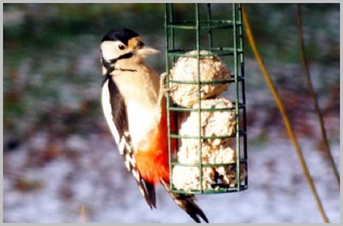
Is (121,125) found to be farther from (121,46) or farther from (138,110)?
(121,46)

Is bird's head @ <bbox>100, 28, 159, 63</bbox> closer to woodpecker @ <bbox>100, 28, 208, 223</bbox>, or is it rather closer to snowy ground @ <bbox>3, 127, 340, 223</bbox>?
woodpecker @ <bbox>100, 28, 208, 223</bbox>

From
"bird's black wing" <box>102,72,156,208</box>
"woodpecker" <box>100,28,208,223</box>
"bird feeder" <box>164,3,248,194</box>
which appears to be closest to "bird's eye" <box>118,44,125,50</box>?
"woodpecker" <box>100,28,208,223</box>

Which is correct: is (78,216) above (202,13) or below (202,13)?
below

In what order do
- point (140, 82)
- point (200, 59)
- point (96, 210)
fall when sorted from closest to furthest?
point (200, 59)
point (140, 82)
point (96, 210)

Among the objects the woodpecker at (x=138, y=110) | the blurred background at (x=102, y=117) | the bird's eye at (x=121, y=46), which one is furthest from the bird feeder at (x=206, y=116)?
the blurred background at (x=102, y=117)

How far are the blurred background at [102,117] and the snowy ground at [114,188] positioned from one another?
1 centimetres

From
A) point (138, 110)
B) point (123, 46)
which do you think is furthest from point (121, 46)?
point (138, 110)

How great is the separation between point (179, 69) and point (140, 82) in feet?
1.15

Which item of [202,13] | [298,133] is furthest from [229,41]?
[298,133]

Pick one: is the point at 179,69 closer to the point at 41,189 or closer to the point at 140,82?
the point at 140,82

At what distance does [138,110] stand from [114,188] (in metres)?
5.30

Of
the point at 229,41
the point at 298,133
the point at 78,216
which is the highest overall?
the point at 229,41

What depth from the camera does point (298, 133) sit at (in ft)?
37.6

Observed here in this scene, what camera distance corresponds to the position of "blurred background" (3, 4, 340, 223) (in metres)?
10.2
